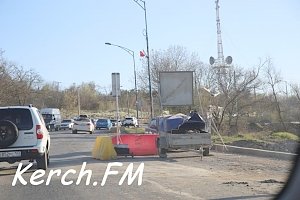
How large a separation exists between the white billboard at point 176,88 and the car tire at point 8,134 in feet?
29.0

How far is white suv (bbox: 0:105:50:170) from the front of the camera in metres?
14.2

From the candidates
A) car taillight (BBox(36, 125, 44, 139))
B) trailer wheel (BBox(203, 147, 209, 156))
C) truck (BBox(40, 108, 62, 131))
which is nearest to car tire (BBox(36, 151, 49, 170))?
car taillight (BBox(36, 125, 44, 139))

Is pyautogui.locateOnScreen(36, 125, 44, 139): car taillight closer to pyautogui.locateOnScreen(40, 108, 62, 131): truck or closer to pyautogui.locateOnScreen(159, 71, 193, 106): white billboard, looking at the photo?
pyautogui.locateOnScreen(159, 71, 193, 106): white billboard

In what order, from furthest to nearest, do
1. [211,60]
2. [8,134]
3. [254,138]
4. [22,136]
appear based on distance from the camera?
[211,60]
[254,138]
[22,136]
[8,134]

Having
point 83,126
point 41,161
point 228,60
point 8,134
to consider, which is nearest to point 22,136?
point 8,134

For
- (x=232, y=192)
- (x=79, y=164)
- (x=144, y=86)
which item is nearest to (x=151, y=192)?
(x=232, y=192)

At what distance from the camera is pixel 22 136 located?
14531 millimetres

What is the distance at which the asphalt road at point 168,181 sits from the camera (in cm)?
1055

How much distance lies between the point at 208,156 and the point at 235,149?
2.04m

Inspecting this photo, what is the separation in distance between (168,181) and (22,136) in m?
4.49

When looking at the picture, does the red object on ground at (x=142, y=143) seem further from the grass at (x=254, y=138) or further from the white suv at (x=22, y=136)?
the grass at (x=254, y=138)

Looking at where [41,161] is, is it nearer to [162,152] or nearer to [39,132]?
[39,132]

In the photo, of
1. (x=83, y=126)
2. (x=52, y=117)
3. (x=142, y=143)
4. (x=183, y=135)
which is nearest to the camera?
(x=183, y=135)

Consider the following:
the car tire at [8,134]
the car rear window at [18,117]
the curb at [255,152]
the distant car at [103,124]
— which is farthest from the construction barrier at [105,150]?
the distant car at [103,124]
